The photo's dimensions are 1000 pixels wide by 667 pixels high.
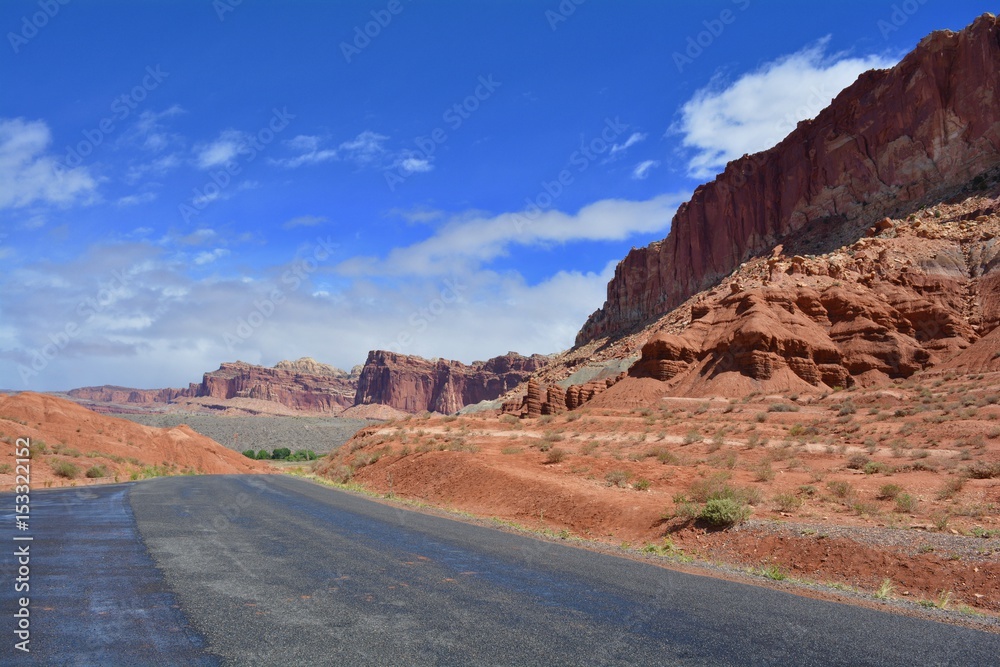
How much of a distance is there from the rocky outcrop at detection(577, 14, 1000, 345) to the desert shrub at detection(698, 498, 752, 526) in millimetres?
71462

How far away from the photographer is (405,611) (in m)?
6.23

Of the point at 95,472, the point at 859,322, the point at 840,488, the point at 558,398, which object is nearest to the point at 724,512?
the point at 840,488

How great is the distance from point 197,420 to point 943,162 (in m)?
115

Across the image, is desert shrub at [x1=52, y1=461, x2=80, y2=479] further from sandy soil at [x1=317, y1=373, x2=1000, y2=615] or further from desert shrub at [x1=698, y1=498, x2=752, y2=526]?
desert shrub at [x1=698, y1=498, x2=752, y2=526]

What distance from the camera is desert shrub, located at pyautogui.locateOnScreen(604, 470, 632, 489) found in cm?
2011

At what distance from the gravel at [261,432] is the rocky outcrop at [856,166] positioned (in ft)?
196

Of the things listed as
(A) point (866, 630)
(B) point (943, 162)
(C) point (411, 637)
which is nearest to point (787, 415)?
(A) point (866, 630)

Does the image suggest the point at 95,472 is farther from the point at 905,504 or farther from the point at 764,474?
the point at 905,504

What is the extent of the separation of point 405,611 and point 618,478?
1514 centimetres

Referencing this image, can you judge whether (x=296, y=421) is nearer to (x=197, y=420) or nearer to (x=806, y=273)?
(x=197, y=420)

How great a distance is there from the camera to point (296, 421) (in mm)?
119625

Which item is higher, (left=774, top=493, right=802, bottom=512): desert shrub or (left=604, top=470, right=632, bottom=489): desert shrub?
(left=604, top=470, right=632, bottom=489): desert shrub

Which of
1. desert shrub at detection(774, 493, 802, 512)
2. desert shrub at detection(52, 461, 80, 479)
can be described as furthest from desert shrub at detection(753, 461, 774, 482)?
desert shrub at detection(52, 461, 80, 479)

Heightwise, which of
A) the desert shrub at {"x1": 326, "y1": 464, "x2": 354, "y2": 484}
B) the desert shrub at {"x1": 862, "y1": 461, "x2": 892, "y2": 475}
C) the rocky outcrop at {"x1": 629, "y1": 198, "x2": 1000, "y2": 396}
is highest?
the rocky outcrop at {"x1": 629, "y1": 198, "x2": 1000, "y2": 396}
